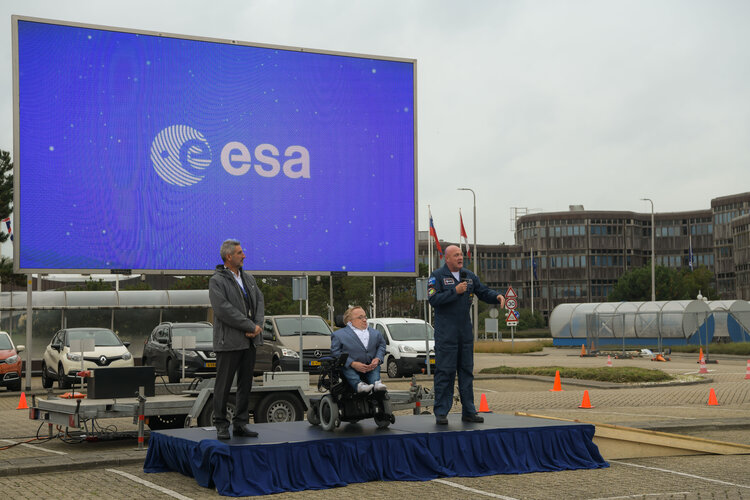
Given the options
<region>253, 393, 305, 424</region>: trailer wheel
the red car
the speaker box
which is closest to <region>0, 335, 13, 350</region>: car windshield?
the red car

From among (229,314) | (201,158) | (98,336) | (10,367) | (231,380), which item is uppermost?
(201,158)

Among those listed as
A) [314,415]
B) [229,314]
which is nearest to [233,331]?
[229,314]

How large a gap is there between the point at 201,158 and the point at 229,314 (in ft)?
42.0

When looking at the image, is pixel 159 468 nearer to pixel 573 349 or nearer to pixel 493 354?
pixel 493 354

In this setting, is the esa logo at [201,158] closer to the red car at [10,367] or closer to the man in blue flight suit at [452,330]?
the red car at [10,367]

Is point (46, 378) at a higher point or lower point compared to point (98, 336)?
lower

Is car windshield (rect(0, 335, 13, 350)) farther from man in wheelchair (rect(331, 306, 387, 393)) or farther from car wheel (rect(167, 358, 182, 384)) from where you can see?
man in wheelchair (rect(331, 306, 387, 393))

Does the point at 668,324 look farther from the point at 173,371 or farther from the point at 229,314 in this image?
the point at 229,314

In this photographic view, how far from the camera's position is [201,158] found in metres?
21.2

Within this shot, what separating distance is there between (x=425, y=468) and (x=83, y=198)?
43.2ft

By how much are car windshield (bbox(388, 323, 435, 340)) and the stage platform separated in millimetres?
17314

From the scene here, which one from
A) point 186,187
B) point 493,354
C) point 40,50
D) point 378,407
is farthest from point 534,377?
point 493,354

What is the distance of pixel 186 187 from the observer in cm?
2095

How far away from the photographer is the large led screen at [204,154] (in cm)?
1995
